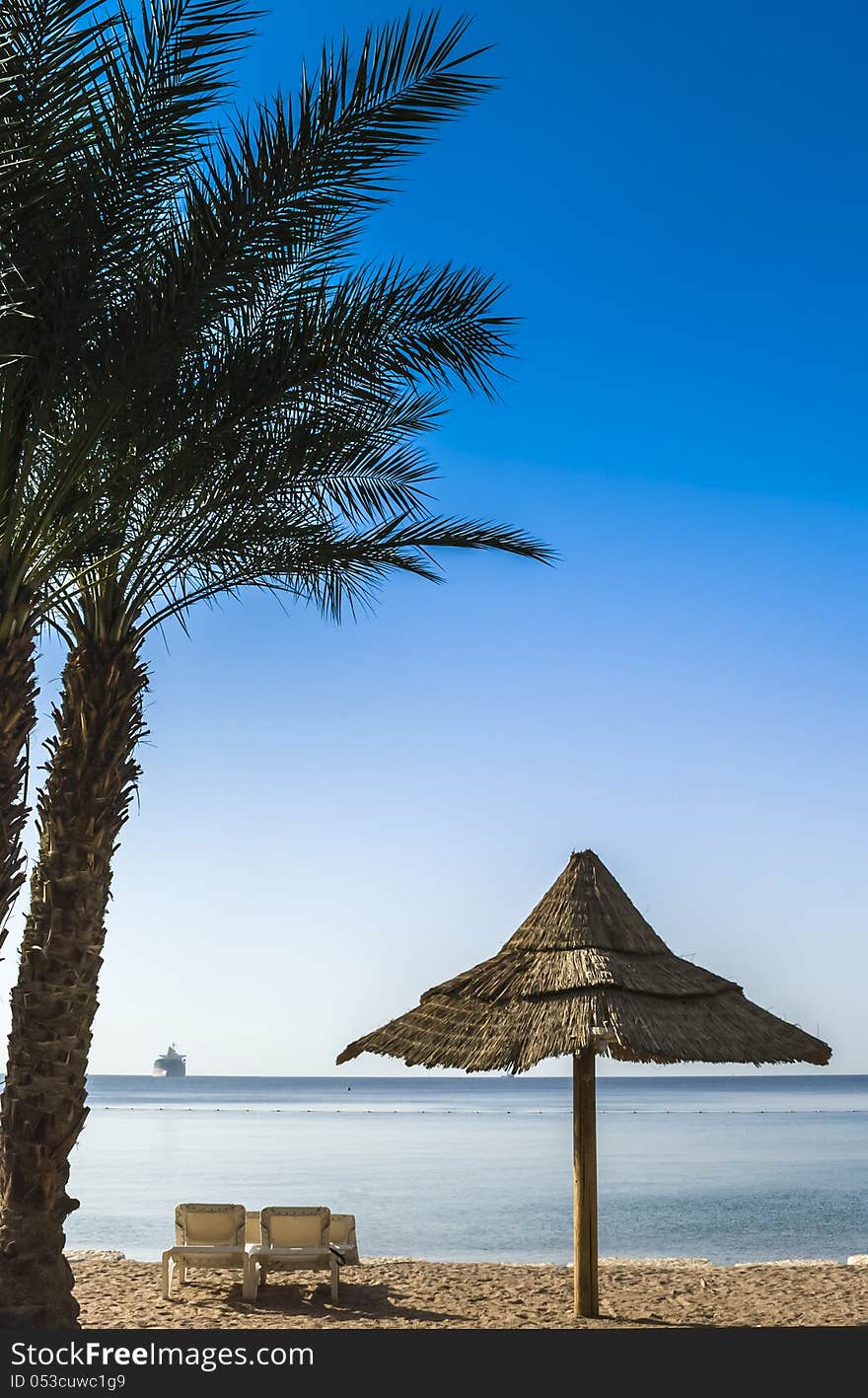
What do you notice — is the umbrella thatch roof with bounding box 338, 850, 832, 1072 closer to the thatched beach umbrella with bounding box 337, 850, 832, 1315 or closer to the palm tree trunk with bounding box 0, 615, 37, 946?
the thatched beach umbrella with bounding box 337, 850, 832, 1315

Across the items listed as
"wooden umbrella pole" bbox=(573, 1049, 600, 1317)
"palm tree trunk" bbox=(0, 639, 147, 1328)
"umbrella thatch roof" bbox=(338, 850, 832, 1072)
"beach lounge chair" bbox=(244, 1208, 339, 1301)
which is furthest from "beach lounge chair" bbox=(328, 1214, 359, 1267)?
"palm tree trunk" bbox=(0, 639, 147, 1328)

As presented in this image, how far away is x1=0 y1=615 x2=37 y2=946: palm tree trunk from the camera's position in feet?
21.8

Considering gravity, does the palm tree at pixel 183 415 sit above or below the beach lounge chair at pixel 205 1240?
above

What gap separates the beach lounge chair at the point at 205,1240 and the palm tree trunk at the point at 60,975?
200 centimetres

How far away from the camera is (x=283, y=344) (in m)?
7.52

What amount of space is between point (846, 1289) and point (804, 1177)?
22271 mm

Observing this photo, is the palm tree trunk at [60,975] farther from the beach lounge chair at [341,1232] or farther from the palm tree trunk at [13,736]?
the beach lounge chair at [341,1232]

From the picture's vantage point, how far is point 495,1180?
93.5 feet

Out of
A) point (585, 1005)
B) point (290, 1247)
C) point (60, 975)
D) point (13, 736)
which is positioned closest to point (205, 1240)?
point (290, 1247)

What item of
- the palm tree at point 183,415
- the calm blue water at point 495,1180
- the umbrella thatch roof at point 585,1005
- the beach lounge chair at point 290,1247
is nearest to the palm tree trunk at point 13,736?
the palm tree at point 183,415

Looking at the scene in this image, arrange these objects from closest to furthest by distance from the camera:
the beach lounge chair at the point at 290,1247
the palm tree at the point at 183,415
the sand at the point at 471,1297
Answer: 1. the palm tree at the point at 183,415
2. the sand at the point at 471,1297
3. the beach lounge chair at the point at 290,1247

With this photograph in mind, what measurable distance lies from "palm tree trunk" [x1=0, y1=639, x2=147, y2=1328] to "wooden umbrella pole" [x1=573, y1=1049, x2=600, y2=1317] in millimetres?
3204

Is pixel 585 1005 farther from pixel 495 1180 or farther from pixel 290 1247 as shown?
pixel 495 1180

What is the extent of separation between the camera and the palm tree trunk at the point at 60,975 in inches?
297
